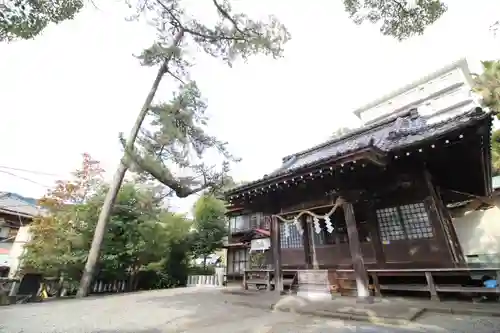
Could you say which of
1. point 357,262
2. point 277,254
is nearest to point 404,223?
point 357,262

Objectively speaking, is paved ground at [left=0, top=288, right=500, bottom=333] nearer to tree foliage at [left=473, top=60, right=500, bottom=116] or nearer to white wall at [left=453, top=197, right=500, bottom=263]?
white wall at [left=453, top=197, right=500, bottom=263]

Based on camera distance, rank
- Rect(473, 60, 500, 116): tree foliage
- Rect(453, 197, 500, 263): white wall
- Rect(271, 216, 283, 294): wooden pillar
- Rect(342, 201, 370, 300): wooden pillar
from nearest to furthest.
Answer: Rect(342, 201, 370, 300): wooden pillar < Rect(271, 216, 283, 294): wooden pillar < Rect(453, 197, 500, 263): white wall < Rect(473, 60, 500, 116): tree foliage

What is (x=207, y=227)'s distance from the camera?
2159 cm

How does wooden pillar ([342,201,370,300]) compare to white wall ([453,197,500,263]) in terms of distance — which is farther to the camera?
white wall ([453,197,500,263])

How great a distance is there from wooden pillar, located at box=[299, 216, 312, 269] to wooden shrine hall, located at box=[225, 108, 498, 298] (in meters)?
0.03

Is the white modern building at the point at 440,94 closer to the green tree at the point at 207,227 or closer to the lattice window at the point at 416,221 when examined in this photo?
the green tree at the point at 207,227

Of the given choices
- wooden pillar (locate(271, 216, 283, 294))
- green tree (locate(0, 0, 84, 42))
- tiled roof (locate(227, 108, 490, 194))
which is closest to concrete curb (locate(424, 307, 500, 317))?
tiled roof (locate(227, 108, 490, 194))

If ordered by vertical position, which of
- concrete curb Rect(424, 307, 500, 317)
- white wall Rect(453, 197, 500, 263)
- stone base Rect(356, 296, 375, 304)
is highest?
white wall Rect(453, 197, 500, 263)

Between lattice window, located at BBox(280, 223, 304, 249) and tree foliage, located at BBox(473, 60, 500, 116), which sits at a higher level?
tree foliage, located at BBox(473, 60, 500, 116)

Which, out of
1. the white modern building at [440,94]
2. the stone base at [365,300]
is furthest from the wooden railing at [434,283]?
the white modern building at [440,94]

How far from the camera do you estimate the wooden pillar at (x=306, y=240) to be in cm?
862

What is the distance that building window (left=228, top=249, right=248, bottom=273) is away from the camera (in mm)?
20062

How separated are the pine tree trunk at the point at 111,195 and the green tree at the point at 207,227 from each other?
31.4 ft

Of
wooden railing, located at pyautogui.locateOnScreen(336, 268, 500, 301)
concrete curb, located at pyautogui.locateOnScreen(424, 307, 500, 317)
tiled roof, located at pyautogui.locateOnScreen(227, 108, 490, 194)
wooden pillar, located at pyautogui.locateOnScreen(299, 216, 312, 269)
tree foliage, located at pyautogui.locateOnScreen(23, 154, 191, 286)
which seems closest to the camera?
concrete curb, located at pyautogui.locateOnScreen(424, 307, 500, 317)
